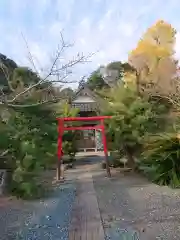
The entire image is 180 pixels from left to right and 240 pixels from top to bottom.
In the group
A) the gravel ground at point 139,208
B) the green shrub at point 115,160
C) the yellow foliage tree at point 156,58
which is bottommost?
the gravel ground at point 139,208

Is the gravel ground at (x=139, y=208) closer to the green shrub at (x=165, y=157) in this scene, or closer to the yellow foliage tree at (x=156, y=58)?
the green shrub at (x=165, y=157)

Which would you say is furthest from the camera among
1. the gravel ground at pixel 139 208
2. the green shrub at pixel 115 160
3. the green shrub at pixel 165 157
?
the green shrub at pixel 115 160

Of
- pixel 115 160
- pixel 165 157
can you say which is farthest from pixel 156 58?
pixel 165 157

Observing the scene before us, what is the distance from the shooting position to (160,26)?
63.7 feet

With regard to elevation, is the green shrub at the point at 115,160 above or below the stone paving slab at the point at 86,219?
above

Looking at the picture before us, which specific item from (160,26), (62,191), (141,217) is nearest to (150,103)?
(62,191)

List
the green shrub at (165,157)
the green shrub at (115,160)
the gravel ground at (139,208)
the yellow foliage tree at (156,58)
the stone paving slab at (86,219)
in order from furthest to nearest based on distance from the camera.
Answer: the green shrub at (115,160) → the yellow foliage tree at (156,58) → the green shrub at (165,157) → the gravel ground at (139,208) → the stone paving slab at (86,219)

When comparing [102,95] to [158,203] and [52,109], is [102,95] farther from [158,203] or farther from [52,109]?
[158,203]

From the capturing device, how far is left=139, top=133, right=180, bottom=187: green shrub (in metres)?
8.09

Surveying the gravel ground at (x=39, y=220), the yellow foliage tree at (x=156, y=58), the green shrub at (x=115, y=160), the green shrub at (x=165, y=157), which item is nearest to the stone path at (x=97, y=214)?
the gravel ground at (x=39, y=220)

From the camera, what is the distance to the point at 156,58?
14070mm

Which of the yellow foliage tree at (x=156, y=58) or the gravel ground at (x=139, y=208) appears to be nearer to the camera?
the gravel ground at (x=139, y=208)

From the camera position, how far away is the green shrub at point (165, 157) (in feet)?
26.5

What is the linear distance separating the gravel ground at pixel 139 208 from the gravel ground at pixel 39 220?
2.13 ft
